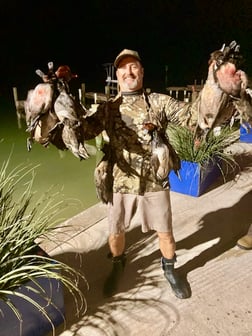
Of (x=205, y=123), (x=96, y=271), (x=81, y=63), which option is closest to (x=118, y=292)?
(x=96, y=271)

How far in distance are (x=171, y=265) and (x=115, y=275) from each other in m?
0.40

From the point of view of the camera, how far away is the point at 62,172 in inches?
225

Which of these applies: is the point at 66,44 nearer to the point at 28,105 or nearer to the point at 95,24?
the point at 95,24

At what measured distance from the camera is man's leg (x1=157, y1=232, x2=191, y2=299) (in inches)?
94.8

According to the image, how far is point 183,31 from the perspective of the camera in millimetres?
16891

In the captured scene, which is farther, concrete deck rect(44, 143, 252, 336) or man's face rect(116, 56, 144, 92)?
concrete deck rect(44, 143, 252, 336)

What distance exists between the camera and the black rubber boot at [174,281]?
2430 millimetres

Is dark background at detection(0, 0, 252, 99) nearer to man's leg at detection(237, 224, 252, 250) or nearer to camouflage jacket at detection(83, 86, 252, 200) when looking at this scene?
man's leg at detection(237, 224, 252, 250)

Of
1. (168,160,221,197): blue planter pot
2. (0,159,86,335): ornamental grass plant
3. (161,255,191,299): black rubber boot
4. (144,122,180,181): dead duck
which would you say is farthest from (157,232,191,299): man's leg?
(168,160,221,197): blue planter pot

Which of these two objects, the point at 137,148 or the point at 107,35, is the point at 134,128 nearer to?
the point at 137,148

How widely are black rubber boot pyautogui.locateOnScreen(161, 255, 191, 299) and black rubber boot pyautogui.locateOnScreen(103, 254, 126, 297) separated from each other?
11.7 inches

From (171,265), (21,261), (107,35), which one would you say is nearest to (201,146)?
(171,265)

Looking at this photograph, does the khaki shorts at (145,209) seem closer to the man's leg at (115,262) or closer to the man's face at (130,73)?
the man's leg at (115,262)

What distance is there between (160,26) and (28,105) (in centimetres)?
1708
